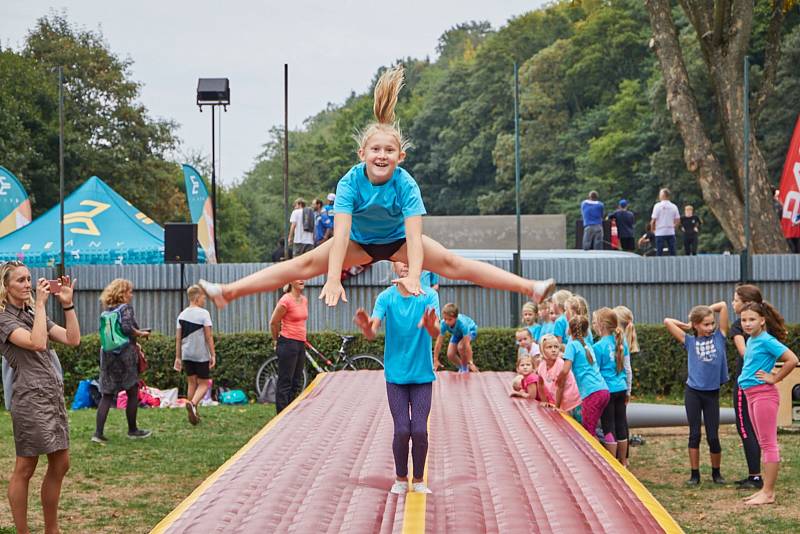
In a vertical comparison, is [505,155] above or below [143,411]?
above

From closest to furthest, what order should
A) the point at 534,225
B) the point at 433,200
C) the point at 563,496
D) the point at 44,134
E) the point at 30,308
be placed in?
the point at 563,496, the point at 30,308, the point at 534,225, the point at 44,134, the point at 433,200

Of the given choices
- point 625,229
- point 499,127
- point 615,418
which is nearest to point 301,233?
point 625,229

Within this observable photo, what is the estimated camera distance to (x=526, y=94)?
2128 inches

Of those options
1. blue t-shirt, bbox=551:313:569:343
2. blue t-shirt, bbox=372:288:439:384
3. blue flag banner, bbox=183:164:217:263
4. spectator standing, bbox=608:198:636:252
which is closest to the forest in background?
spectator standing, bbox=608:198:636:252

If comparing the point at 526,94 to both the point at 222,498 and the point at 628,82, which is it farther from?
the point at 222,498

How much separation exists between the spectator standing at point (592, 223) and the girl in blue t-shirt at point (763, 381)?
12.7m

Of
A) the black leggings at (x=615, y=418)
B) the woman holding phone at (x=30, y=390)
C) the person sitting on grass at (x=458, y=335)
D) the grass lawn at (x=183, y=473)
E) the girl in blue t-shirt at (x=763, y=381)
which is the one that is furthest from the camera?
the person sitting on grass at (x=458, y=335)

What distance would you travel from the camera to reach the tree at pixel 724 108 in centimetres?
1839

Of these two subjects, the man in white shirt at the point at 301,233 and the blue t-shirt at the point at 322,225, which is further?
the man in white shirt at the point at 301,233

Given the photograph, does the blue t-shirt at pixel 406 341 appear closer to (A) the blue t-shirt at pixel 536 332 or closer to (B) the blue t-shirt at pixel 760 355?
(B) the blue t-shirt at pixel 760 355

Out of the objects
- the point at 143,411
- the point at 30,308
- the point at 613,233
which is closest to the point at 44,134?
the point at 613,233

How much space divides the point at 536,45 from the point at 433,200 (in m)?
11.4

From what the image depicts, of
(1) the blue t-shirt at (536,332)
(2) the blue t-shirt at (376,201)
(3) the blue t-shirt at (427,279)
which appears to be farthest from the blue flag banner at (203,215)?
(2) the blue t-shirt at (376,201)

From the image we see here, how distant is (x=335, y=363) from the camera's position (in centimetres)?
1526
